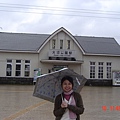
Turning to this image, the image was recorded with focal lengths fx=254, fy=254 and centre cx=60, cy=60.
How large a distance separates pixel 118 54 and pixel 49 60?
28.1 ft

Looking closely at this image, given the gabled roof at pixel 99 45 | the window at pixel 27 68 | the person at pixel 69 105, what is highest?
the gabled roof at pixel 99 45

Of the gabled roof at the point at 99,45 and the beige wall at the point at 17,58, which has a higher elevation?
the gabled roof at the point at 99,45

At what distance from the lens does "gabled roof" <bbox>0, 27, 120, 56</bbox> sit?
94.8 ft

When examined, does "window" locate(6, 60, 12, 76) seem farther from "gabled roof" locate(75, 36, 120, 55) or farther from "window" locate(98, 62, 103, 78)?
"window" locate(98, 62, 103, 78)

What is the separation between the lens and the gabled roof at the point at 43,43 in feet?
94.8

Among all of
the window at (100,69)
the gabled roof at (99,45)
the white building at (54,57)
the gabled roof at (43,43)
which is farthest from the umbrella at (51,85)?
the window at (100,69)

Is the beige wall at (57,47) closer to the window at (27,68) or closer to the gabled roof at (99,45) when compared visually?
the gabled roof at (99,45)

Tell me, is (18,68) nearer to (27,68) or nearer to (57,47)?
(27,68)

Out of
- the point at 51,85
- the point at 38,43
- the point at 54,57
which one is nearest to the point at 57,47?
the point at 54,57

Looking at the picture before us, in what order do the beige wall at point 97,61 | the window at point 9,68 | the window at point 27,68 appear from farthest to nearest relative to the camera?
1. the beige wall at point 97,61
2. the window at point 27,68
3. the window at point 9,68

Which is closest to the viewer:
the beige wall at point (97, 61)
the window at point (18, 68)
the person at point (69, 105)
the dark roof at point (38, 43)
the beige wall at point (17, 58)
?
the person at point (69, 105)

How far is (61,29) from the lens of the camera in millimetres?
29078

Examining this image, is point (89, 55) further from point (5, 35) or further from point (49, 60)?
point (5, 35)

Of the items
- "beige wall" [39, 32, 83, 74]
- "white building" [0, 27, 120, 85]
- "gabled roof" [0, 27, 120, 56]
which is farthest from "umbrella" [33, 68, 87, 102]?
"beige wall" [39, 32, 83, 74]
